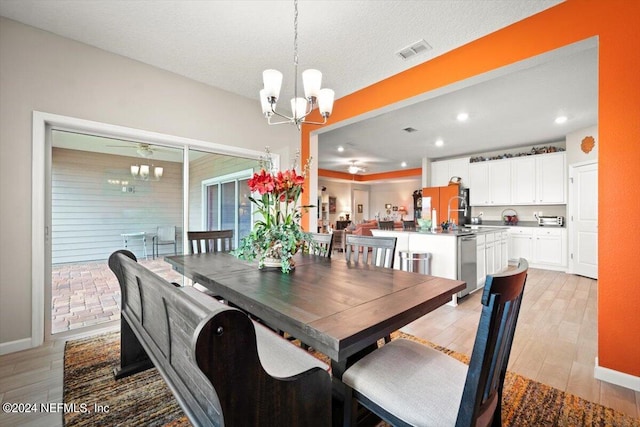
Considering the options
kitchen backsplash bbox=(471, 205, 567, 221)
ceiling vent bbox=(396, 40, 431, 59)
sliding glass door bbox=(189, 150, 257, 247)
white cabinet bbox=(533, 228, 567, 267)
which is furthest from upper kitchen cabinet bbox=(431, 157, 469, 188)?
sliding glass door bbox=(189, 150, 257, 247)

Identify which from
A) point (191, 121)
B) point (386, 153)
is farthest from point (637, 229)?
point (386, 153)

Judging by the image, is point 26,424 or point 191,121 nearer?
point 26,424

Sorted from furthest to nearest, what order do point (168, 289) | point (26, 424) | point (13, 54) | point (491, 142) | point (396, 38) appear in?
point (491, 142) < point (396, 38) < point (13, 54) < point (26, 424) < point (168, 289)

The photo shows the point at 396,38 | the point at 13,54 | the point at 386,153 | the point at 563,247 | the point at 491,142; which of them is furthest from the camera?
the point at 386,153

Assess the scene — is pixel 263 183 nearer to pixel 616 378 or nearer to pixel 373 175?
pixel 616 378

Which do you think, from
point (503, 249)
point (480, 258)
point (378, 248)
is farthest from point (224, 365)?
point (503, 249)

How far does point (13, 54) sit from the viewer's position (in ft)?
7.53

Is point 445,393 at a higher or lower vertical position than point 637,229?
lower

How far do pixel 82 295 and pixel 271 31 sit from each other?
3435 millimetres

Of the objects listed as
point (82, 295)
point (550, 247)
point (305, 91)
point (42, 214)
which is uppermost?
point (305, 91)

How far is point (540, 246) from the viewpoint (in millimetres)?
5766

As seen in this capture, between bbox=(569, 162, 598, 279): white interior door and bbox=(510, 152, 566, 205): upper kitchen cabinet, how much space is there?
44cm

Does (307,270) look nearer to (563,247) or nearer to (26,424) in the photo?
(26,424)

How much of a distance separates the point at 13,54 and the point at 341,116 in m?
3.27
